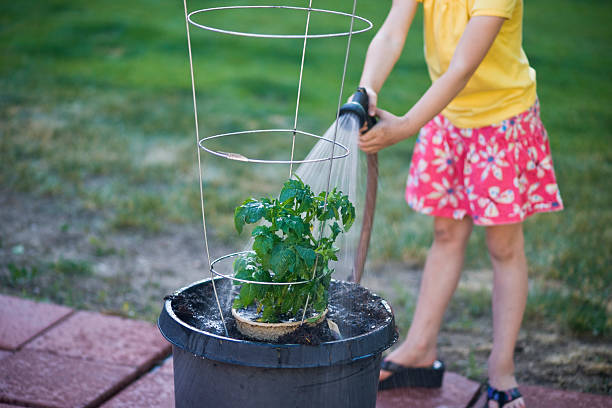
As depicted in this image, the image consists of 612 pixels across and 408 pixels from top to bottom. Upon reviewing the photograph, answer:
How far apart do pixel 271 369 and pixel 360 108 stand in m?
0.65

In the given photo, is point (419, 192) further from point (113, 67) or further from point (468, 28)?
point (113, 67)

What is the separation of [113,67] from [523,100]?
546cm

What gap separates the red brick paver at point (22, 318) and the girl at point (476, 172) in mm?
1235

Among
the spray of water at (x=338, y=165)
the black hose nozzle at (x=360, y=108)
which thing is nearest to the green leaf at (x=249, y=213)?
the spray of water at (x=338, y=165)

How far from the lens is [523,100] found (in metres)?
2.04

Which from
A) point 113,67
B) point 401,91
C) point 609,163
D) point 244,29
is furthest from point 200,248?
point 244,29

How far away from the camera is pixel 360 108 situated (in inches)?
63.8

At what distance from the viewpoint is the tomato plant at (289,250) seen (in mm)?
1394

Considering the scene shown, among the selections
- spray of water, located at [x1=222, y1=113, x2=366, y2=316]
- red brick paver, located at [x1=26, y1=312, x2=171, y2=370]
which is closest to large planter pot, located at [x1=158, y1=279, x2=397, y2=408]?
spray of water, located at [x1=222, y1=113, x2=366, y2=316]

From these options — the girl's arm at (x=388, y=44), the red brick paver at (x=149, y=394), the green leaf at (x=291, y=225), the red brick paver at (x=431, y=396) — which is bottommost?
the red brick paver at (x=431, y=396)

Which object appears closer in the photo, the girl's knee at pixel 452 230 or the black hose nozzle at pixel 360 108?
the black hose nozzle at pixel 360 108

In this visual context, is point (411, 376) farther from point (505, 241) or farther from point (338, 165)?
point (338, 165)

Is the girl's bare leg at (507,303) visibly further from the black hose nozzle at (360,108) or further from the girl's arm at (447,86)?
the black hose nozzle at (360,108)

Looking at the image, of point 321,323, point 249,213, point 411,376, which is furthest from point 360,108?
point 411,376
